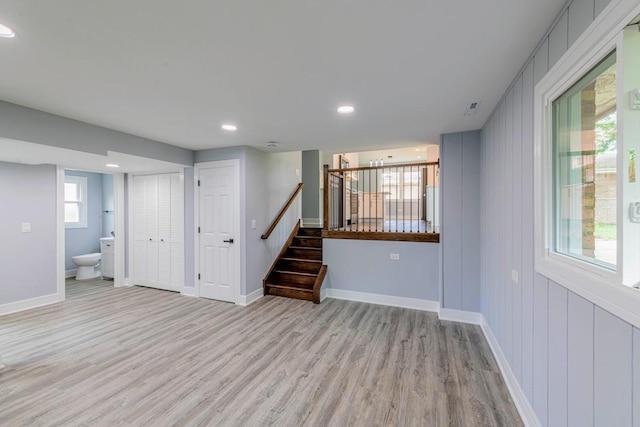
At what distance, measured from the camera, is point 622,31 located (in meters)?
1.02

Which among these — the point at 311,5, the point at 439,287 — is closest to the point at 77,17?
the point at 311,5

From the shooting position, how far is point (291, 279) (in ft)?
15.7

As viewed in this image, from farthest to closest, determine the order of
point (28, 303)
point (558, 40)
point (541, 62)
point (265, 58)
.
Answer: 1. point (28, 303)
2. point (265, 58)
3. point (541, 62)
4. point (558, 40)

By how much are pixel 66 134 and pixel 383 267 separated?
4190 millimetres

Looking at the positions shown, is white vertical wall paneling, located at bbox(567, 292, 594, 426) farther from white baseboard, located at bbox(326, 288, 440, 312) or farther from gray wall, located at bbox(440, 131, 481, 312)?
white baseboard, located at bbox(326, 288, 440, 312)

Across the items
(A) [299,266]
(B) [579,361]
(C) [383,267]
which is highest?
(B) [579,361]

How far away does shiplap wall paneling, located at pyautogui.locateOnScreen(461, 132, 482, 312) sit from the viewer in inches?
138

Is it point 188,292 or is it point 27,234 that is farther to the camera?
point 188,292

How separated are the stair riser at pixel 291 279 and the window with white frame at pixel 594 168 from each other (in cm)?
337

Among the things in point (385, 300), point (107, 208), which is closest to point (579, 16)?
point (385, 300)

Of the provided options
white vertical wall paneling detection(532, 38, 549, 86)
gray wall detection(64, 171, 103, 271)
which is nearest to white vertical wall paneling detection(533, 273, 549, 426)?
white vertical wall paneling detection(532, 38, 549, 86)

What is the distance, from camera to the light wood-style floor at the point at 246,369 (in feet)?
6.46

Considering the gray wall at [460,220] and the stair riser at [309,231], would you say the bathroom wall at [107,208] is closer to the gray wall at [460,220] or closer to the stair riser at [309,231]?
the stair riser at [309,231]

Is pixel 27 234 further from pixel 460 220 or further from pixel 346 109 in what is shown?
pixel 460 220
